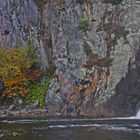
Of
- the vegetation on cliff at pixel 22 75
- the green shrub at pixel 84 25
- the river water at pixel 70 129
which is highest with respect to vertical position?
the green shrub at pixel 84 25

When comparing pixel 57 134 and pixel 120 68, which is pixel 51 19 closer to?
pixel 120 68

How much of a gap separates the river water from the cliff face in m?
4.02

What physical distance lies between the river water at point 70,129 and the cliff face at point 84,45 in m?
4.02

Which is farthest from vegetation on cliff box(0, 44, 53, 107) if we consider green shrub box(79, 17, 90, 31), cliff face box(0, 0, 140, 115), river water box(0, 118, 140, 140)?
river water box(0, 118, 140, 140)

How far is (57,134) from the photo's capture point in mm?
30984

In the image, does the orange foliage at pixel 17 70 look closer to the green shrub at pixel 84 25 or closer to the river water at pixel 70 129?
the green shrub at pixel 84 25

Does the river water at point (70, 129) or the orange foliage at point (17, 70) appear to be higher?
the orange foliage at point (17, 70)

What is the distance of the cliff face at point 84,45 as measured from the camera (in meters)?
41.8

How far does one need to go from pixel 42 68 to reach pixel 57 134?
1763 centimetres

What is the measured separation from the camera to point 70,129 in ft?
108

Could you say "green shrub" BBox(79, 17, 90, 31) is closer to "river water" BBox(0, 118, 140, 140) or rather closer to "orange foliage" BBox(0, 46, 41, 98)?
"orange foliage" BBox(0, 46, 41, 98)

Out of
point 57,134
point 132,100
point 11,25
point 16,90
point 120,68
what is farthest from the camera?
point 11,25

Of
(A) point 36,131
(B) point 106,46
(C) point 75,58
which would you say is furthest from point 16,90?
(A) point 36,131

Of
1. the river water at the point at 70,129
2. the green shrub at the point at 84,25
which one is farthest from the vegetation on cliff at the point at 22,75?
the river water at the point at 70,129
